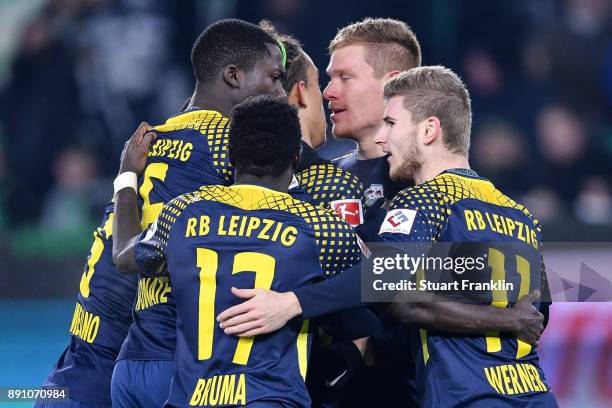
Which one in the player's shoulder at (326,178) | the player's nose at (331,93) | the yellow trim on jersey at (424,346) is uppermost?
the player's nose at (331,93)

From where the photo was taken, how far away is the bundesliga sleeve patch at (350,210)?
3.65 meters

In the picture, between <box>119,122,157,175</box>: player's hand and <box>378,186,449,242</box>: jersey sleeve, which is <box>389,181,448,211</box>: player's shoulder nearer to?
<box>378,186,449,242</box>: jersey sleeve

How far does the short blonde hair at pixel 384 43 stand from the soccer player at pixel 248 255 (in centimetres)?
150

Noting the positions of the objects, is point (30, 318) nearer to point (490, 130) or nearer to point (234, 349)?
point (490, 130)

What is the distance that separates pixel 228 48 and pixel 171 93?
6.12m

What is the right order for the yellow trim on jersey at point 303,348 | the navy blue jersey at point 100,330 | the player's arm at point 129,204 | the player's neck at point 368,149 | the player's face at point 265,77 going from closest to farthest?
the yellow trim on jersey at point 303,348 → the player's arm at point 129,204 → the player's face at point 265,77 → the navy blue jersey at point 100,330 → the player's neck at point 368,149

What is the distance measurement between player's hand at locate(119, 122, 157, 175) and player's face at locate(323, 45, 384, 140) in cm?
108

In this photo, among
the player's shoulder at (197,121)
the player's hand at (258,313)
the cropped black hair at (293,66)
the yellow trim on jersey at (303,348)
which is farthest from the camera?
the cropped black hair at (293,66)

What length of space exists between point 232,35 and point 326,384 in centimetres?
130

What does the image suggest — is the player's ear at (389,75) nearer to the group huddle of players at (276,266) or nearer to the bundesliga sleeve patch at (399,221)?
the group huddle of players at (276,266)

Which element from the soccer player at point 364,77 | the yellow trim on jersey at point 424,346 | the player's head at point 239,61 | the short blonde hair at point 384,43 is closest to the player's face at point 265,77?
the player's head at point 239,61

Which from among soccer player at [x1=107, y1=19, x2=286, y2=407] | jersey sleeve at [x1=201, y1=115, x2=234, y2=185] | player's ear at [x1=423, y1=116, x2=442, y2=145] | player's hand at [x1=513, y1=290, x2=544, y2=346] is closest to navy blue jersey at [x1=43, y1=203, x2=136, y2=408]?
soccer player at [x1=107, y1=19, x2=286, y2=407]

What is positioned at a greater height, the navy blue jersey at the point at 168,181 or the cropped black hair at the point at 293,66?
the cropped black hair at the point at 293,66
